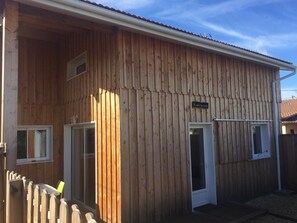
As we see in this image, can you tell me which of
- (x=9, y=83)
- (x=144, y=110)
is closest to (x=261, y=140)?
(x=144, y=110)

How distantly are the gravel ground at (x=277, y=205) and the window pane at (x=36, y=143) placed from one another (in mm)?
5894

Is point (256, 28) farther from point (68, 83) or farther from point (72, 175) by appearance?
point (72, 175)

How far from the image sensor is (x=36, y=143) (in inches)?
303

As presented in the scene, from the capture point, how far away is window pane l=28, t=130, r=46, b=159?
24.8 ft

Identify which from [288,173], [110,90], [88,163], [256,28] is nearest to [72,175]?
[88,163]

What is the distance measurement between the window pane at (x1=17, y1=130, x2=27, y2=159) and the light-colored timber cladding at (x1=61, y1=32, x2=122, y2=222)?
167 centimetres

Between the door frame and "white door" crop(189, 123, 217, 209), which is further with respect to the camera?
A: the door frame

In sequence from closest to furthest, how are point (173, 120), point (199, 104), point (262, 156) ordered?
point (173, 120), point (199, 104), point (262, 156)

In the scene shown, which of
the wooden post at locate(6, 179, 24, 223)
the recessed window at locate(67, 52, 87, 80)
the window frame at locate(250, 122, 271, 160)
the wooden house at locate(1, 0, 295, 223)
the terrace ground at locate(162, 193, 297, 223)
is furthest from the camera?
the window frame at locate(250, 122, 271, 160)

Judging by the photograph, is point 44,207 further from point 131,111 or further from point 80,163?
point 80,163

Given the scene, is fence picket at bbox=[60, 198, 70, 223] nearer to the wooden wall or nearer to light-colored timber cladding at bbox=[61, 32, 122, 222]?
light-colored timber cladding at bbox=[61, 32, 122, 222]

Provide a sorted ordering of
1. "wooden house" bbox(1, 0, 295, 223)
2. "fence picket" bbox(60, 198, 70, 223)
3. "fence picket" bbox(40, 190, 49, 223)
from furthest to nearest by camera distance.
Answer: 1. "wooden house" bbox(1, 0, 295, 223)
2. "fence picket" bbox(40, 190, 49, 223)
3. "fence picket" bbox(60, 198, 70, 223)

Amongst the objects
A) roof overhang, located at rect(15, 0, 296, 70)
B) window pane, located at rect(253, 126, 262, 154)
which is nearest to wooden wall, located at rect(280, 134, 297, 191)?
window pane, located at rect(253, 126, 262, 154)

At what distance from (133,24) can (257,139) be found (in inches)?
224
